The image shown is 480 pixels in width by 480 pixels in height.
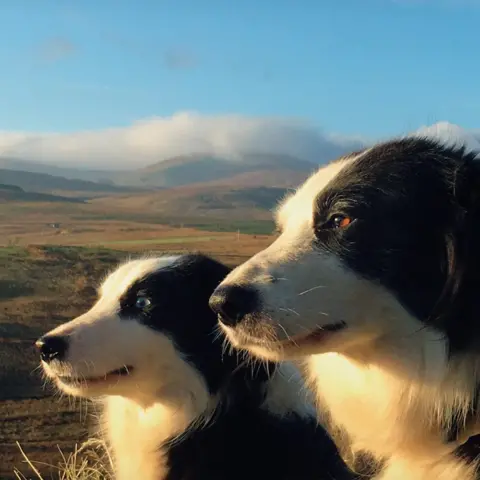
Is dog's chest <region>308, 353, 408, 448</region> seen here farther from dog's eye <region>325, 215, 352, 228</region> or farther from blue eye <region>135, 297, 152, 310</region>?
blue eye <region>135, 297, 152, 310</region>

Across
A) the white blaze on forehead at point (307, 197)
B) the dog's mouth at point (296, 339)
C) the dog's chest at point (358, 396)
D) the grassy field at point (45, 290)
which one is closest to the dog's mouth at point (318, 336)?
the dog's mouth at point (296, 339)

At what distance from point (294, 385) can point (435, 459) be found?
1425mm

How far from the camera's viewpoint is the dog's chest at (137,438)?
421 centimetres

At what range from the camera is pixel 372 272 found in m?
2.78

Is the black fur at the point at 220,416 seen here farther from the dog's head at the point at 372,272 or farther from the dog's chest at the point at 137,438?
the dog's head at the point at 372,272

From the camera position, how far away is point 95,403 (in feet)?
16.1

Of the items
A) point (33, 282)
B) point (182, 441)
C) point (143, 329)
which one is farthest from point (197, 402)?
point (33, 282)

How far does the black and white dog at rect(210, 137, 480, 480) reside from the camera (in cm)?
270

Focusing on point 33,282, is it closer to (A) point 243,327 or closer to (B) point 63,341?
(B) point 63,341

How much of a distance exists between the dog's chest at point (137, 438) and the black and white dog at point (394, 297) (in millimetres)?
1618

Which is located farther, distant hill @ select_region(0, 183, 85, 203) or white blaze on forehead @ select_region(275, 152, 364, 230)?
distant hill @ select_region(0, 183, 85, 203)

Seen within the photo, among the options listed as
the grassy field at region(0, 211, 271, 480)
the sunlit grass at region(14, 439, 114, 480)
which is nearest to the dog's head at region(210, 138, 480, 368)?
the grassy field at region(0, 211, 271, 480)

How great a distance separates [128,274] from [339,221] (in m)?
1.84

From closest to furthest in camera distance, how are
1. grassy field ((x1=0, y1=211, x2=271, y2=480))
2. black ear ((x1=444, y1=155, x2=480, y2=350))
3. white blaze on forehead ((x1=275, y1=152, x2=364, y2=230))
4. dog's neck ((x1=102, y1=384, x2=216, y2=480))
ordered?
1. black ear ((x1=444, y1=155, x2=480, y2=350))
2. white blaze on forehead ((x1=275, y1=152, x2=364, y2=230))
3. dog's neck ((x1=102, y1=384, x2=216, y2=480))
4. grassy field ((x1=0, y1=211, x2=271, y2=480))
